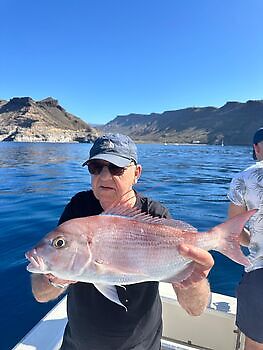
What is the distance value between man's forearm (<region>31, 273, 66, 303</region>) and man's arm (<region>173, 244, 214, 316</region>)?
88 cm

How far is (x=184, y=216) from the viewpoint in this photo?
10.6 metres

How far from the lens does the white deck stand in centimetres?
334

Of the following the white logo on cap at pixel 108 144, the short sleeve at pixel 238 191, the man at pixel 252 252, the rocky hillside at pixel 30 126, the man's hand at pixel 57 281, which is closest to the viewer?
the man's hand at pixel 57 281

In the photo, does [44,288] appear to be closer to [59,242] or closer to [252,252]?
[59,242]

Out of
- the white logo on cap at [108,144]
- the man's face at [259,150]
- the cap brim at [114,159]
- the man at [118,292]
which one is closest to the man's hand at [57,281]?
the man at [118,292]

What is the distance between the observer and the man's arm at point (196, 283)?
2008mm

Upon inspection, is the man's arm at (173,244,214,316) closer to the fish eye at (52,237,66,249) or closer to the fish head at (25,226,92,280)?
the fish head at (25,226,92,280)

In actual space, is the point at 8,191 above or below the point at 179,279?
below

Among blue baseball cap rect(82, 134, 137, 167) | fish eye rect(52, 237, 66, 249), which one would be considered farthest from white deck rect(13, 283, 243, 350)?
blue baseball cap rect(82, 134, 137, 167)

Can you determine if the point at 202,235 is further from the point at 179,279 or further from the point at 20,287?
the point at 20,287

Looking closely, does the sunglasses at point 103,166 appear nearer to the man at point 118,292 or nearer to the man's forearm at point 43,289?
the man at point 118,292

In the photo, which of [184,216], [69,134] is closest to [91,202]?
[184,216]

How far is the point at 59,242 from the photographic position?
1.82m

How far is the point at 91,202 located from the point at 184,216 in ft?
28.0
